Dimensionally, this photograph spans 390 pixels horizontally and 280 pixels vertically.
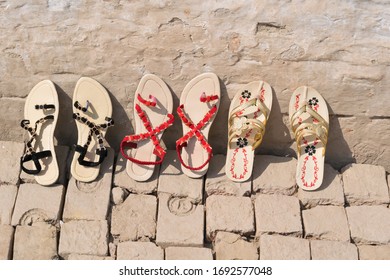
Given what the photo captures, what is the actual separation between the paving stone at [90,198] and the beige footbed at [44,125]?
16 centimetres

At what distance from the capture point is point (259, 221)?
3.79 metres

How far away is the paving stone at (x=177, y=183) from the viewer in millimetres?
3934

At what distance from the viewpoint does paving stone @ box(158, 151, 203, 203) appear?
3934mm

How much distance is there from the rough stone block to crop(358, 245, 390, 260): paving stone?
0.12 meters

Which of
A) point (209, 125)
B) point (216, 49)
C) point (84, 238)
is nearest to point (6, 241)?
point (84, 238)

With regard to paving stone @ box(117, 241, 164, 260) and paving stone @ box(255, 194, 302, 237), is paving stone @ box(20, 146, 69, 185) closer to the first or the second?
paving stone @ box(117, 241, 164, 260)

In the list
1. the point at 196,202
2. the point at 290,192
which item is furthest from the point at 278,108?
the point at 196,202

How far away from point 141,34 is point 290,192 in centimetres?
147

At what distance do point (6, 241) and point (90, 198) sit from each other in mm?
594

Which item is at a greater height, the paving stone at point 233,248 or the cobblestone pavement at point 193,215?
the cobblestone pavement at point 193,215

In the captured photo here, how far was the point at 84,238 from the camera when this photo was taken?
3695 millimetres

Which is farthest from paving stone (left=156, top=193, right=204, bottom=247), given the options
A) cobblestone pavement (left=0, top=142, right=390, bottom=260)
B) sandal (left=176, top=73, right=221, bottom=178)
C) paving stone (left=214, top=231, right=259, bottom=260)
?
sandal (left=176, top=73, right=221, bottom=178)

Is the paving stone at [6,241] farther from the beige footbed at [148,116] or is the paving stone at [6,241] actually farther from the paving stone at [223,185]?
the paving stone at [223,185]

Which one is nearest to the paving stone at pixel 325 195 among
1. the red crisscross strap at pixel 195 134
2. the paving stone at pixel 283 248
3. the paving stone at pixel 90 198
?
the paving stone at pixel 283 248
